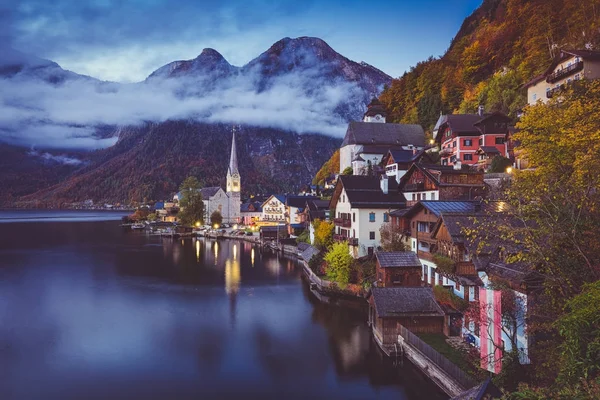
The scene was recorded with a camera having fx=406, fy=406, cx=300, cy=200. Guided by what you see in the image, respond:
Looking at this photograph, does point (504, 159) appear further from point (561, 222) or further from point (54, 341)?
point (54, 341)

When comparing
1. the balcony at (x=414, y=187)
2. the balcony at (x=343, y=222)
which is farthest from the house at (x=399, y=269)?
the balcony at (x=343, y=222)

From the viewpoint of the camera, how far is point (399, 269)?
29.9 meters

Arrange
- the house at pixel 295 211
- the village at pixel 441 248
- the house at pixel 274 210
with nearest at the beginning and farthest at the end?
1. the village at pixel 441 248
2. the house at pixel 295 211
3. the house at pixel 274 210

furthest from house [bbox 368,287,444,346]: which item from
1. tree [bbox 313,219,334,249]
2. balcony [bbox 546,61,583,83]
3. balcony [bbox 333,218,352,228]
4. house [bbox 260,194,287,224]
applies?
house [bbox 260,194,287,224]

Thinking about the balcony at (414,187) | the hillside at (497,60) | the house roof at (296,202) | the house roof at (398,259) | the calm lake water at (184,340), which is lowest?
the calm lake water at (184,340)

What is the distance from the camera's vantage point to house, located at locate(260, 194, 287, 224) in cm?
9931

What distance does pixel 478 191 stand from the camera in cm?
3675

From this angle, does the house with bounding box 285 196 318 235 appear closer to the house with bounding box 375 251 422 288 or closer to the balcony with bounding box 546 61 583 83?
the balcony with bounding box 546 61 583 83

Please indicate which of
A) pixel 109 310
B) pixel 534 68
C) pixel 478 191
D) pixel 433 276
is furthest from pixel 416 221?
pixel 534 68

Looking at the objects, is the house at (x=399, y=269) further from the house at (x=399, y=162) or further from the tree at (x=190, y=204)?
the tree at (x=190, y=204)

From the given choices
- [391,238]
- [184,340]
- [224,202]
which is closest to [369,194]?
[391,238]

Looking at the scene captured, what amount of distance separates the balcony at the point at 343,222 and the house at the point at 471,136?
14658 mm

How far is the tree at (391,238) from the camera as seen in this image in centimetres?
3438

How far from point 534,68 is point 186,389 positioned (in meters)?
60.8
